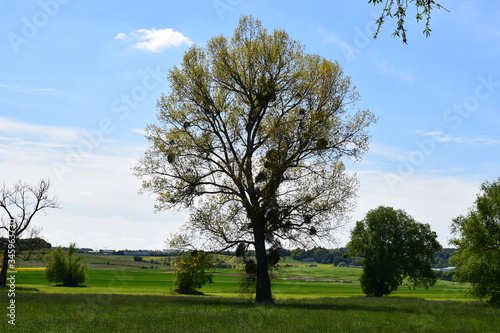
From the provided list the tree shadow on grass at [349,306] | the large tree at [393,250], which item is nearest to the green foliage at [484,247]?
the tree shadow on grass at [349,306]

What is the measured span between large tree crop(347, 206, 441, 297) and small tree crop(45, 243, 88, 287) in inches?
1871

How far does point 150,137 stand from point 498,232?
35142 millimetres

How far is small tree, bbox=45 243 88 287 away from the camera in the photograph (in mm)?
83062

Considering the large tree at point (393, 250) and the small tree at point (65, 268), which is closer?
the large tree at point (393, 250)

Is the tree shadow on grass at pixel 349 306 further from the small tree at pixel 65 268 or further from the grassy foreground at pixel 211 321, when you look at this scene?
the small tree at pixel 65 268

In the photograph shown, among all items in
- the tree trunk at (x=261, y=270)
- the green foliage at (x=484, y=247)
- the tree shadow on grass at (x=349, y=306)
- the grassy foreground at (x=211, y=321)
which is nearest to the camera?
the grassy foreground at (x=211, y=321)

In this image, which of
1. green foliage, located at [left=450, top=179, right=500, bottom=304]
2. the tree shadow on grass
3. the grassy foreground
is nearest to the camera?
the grassy foreground

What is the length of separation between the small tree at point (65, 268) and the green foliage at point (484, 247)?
208 feet

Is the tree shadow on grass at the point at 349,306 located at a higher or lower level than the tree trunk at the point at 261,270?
lower

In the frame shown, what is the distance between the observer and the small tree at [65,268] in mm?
83062

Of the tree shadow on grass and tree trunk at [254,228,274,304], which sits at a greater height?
tree trunk at [254,228,274,304]

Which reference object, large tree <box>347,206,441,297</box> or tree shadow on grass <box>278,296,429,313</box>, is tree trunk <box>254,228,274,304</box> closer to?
tree shadow on grass <box>278,296,429,313</box>

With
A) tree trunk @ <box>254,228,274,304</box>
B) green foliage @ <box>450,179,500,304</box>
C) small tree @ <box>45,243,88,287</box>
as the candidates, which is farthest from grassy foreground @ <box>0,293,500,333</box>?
small tree @ <box>45,243,88,287</box>

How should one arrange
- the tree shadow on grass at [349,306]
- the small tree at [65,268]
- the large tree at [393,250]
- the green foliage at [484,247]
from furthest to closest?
the small tree at [65,268] < the large tree at [393,250] < the green foliage at [484,247] < the tree shadow on grass at [349,306]
